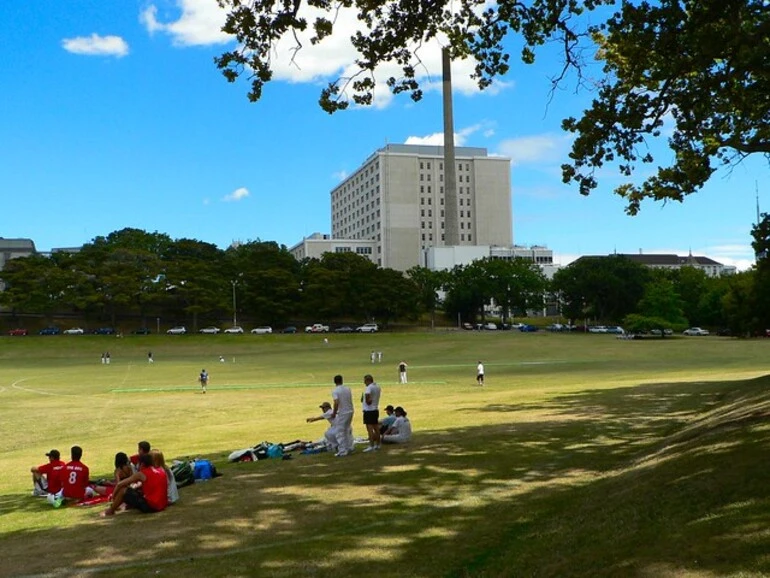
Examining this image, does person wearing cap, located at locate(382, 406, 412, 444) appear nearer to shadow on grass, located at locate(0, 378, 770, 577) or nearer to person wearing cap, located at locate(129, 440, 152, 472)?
shadow on grass, located at locate(0, 378, 770, 577)

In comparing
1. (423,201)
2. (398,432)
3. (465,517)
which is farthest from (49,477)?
(423,201)

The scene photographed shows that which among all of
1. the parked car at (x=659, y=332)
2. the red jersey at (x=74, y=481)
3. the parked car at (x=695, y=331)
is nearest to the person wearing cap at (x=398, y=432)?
the red jersey at (x=74, y=481)

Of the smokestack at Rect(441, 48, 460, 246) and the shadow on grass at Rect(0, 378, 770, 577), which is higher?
the smokestack at Rect(441, 48, 460, 246)

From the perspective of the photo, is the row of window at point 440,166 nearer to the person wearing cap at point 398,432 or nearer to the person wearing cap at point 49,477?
the person wearing cap at point 398,432

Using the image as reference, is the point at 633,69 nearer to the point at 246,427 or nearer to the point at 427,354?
the point at 246,427

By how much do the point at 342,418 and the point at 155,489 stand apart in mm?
5621

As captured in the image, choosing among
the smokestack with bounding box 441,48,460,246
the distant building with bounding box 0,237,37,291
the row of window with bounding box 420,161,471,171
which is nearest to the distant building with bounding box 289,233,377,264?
the row of window with bounding box 420,161,471,171

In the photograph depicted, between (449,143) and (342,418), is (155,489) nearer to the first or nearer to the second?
(342,418)

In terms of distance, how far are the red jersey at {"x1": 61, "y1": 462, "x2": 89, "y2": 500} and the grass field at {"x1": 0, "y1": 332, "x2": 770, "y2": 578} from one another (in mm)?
518

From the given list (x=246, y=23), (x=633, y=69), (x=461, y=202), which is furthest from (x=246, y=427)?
(x=461, y=202)

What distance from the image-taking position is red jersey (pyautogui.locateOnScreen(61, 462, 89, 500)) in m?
14.1

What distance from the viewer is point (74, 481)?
46.5 ft

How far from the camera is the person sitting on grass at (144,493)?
1248cm

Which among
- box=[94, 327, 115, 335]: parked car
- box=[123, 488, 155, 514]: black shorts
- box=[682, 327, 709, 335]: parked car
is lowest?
box=[682, 327, 709, 335]: parked car
